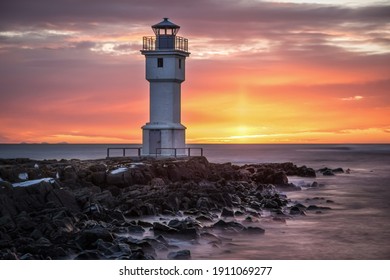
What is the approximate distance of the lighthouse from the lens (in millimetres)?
18625

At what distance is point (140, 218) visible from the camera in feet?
36.3

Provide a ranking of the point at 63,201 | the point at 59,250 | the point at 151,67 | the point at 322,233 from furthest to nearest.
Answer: the point at 151,67
the point at 322,233
the point at 63,201
the point at 59,250

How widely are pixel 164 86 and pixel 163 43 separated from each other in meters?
1.14

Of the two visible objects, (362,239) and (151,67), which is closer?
(362,239)

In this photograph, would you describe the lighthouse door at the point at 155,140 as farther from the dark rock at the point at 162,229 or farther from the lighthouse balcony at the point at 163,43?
the dark rock at the point at 162,229

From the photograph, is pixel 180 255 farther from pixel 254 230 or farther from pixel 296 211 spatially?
pixel 296 211

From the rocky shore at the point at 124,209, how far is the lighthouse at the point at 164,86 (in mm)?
1896

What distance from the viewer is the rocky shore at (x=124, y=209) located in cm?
850

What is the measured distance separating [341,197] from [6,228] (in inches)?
382

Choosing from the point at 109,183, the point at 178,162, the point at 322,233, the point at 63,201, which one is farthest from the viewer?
the point at 178,162

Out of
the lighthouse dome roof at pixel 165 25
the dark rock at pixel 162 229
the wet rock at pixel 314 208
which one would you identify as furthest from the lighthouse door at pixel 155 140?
the dark rock at pixel 162 229
